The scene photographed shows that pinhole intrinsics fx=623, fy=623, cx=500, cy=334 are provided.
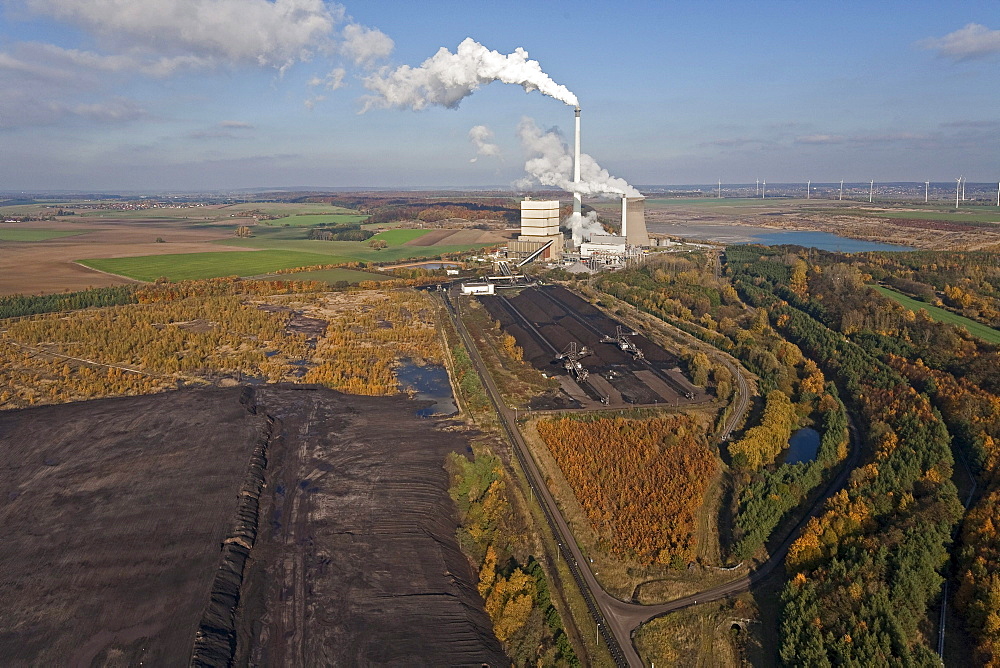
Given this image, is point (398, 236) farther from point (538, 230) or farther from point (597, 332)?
point (597, 332)

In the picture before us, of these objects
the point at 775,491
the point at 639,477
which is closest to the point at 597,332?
the point at 639,477

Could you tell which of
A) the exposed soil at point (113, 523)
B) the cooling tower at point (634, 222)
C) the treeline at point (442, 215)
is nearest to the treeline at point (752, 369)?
the cooling tower at point (634, 222)

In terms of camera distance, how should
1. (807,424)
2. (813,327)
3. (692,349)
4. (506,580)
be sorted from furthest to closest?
(813,327), (692,349), (807,424), (506,580)

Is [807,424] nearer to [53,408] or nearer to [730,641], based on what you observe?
[730,641]

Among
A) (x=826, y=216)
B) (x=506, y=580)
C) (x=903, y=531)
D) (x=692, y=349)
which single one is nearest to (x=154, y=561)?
(x=506, y=580)

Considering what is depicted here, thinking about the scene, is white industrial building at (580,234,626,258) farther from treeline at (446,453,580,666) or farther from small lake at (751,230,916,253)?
treeline at (446,453,580,666)

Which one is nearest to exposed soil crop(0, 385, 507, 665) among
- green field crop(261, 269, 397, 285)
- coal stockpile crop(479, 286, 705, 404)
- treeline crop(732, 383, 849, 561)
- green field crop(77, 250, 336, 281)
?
treeline crop(732, 383, 849, 561)
